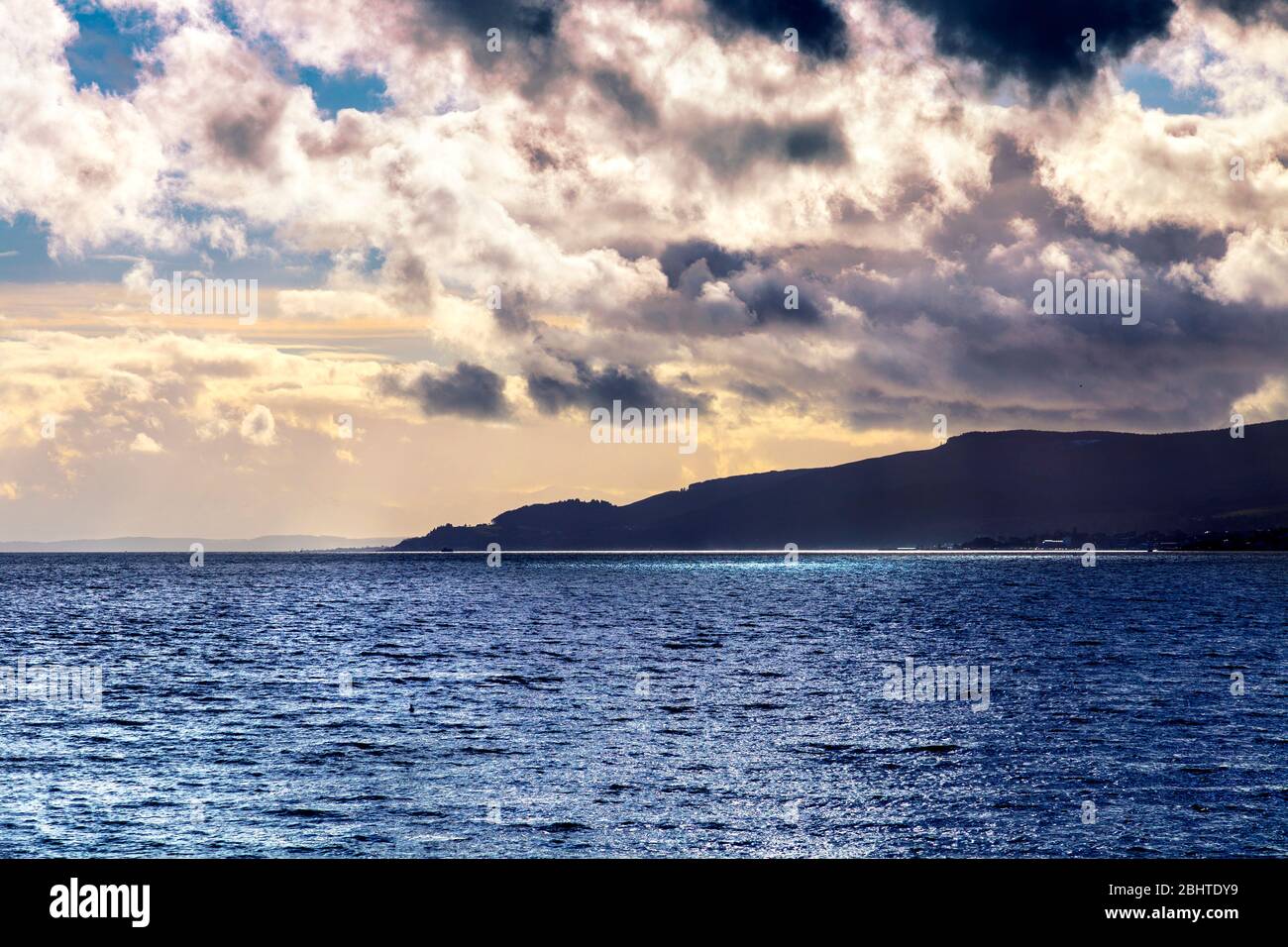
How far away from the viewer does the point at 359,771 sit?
4488 centimetres

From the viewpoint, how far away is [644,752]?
48438 millimetres

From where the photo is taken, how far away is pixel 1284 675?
7838cm

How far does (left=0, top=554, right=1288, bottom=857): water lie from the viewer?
3522 cm

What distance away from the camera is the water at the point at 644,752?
35.2m

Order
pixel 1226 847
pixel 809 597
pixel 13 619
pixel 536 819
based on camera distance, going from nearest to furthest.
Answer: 1. pixel 1226 847
2. pixel 536 819
3. pixel 13 619
4. pixel 809 597

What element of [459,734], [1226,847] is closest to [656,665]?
[459,734]

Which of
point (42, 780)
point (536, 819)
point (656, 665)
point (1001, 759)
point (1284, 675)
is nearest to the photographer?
point (536, 819)
